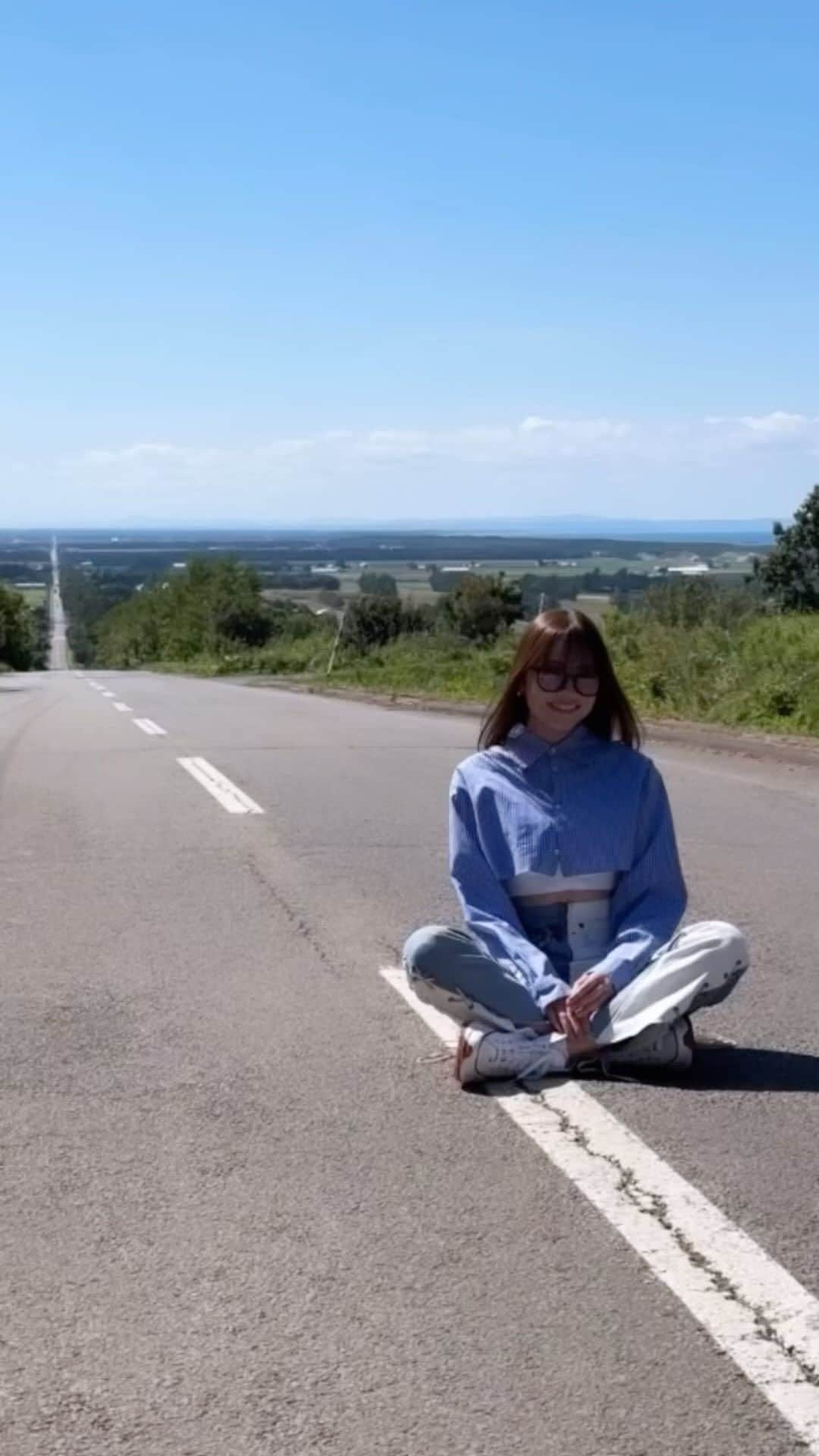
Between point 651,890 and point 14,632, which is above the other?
point 651,890

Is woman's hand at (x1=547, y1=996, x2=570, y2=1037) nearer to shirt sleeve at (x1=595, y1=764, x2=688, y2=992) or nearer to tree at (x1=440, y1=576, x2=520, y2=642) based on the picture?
shirt sleeve at (x1=595, y1=764, x2=688, y2=992)

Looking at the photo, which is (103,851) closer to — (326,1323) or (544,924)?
(544,924)

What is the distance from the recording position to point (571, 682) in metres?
5.79

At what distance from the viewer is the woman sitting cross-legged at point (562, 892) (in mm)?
5578

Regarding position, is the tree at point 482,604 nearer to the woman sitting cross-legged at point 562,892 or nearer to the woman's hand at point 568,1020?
the woman sitting cross-legged at point 562,892

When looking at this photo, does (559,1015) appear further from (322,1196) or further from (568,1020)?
(322,1196)

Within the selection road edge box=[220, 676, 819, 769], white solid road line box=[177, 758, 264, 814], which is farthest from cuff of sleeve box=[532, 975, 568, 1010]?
road edge box=[220, 676, 819, 769]

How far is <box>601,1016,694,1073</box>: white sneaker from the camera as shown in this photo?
18.1ft

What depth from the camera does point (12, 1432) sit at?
3303mm

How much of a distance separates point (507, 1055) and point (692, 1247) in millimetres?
1439

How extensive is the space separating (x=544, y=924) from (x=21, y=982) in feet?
7.80

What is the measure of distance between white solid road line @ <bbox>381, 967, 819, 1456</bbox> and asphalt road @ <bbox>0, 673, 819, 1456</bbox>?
0.05m

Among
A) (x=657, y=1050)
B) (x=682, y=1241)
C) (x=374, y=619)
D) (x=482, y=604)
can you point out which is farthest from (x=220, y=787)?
(x=374, y=619)

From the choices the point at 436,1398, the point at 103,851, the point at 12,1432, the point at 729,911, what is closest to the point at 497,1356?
the point at 436,1398
